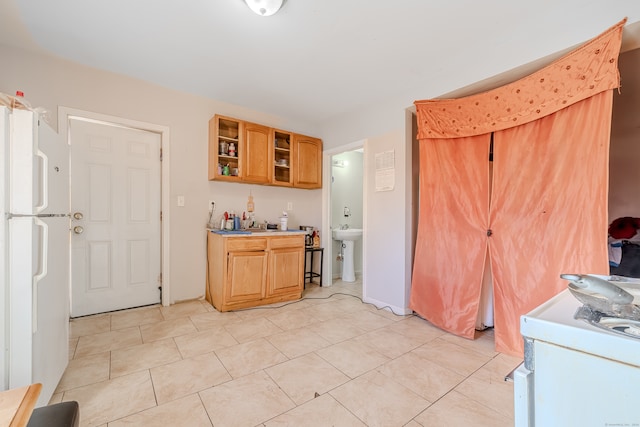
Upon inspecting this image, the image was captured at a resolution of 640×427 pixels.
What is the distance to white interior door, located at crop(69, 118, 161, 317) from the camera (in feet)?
8.23

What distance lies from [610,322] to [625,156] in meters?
2.83

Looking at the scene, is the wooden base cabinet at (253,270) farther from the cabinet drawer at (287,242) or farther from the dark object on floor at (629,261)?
the dark object on floor at (629,261)

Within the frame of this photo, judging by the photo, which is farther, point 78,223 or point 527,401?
point 78,223

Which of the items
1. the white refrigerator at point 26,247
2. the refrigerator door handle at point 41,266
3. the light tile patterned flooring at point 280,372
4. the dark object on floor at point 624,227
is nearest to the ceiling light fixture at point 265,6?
the white refrigerator at point 26,247

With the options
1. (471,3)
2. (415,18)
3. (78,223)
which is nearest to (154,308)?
(78,223)

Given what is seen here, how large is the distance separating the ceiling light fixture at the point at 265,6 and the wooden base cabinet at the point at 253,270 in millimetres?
1937

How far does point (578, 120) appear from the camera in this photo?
1.66m

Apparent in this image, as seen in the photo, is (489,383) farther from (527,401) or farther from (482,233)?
(527,401)

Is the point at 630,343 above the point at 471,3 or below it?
below

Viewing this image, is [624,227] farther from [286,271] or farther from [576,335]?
[286,271]

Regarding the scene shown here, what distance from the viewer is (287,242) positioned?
10.2 ft

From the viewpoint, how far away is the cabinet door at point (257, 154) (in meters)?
3.11

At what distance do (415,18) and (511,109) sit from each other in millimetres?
987

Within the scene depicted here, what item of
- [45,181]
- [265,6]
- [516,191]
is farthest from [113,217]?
[516,191]
